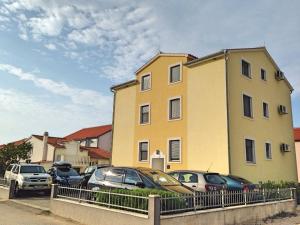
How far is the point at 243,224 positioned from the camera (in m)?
11.3

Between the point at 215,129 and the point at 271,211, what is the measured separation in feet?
25.0

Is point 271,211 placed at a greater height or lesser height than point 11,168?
lesser

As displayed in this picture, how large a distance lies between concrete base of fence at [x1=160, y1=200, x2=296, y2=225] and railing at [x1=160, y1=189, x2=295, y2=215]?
0.19 meters

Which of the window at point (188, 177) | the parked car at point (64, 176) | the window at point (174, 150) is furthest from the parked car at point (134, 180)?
the window at point (174, 150)

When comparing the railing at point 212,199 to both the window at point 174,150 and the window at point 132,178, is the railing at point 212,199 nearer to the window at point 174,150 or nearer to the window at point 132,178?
the window at point 132,178

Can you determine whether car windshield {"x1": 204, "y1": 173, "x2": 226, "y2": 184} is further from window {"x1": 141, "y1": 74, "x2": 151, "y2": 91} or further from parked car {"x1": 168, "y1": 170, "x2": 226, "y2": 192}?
window {"x1": 141, "y1": 74, "x2": 151, "y2": 91}

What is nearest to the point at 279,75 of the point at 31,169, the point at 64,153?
the point at 31,169

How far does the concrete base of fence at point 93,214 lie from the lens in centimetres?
877

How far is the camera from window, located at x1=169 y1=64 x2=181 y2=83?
2330 cm

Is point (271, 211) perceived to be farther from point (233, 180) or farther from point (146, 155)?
point (146, 155)

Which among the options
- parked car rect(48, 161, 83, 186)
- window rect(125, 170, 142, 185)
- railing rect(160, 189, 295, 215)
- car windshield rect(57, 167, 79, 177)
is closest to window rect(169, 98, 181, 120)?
parked car rect(48, 161, 83, 186)

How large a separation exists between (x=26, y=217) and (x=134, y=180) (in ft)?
13.5

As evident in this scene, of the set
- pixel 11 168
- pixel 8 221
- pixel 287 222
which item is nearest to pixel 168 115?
pixel 11 168

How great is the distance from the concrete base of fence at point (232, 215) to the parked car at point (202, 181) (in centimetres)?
170
